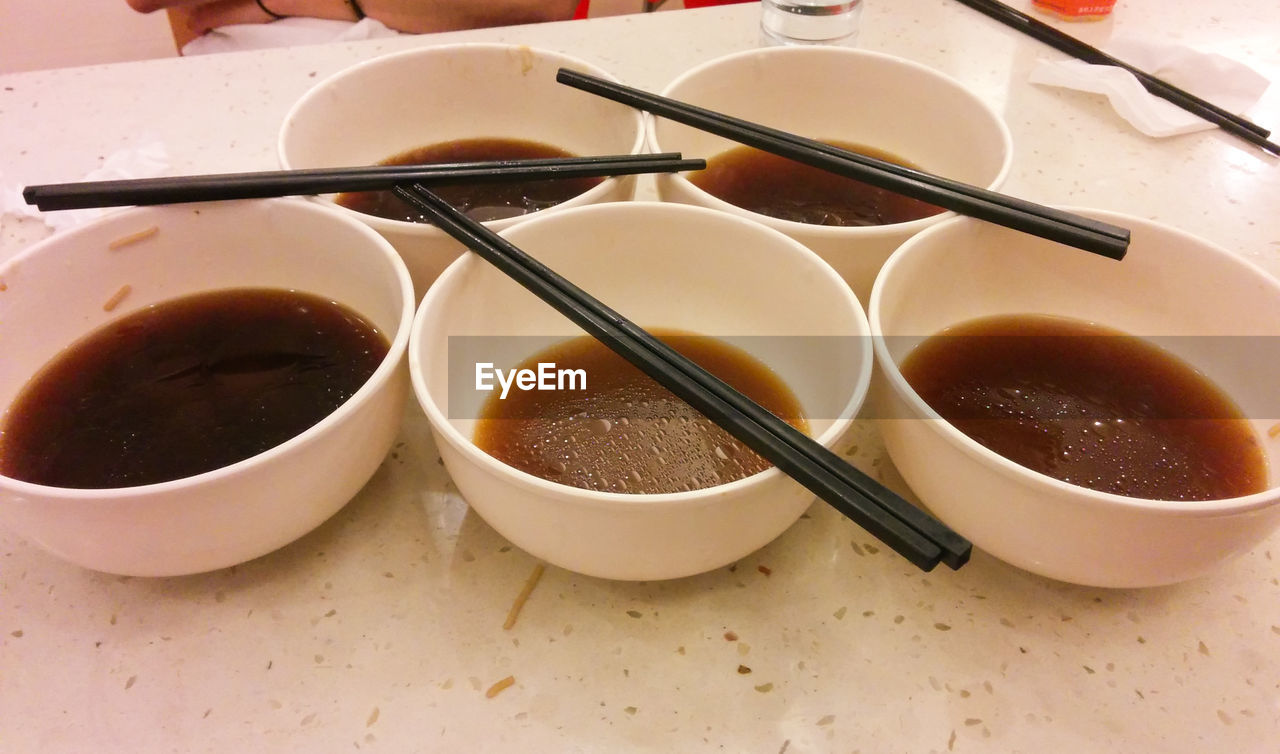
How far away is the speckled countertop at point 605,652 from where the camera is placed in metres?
0.63

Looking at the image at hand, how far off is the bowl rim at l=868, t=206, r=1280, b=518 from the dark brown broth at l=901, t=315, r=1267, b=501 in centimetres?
6

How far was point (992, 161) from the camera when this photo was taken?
1018 millimetres

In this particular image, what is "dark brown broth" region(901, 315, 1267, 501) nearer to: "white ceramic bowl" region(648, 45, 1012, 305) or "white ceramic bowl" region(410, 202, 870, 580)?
"white ceramic bowl" region(410, 202, 870, 580)

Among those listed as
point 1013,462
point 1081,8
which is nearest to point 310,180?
point 1013,462

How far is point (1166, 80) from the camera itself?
1.42 meters

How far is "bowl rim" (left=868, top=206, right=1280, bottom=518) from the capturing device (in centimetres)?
57

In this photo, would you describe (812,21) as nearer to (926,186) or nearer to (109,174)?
(926,186)

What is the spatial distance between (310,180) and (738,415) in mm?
552

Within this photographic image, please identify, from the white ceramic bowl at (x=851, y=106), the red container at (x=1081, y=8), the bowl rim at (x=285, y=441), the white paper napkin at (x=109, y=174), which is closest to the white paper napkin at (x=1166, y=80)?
the red container at (x=1081, y=8)

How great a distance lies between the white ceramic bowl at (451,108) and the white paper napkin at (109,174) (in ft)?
1.13

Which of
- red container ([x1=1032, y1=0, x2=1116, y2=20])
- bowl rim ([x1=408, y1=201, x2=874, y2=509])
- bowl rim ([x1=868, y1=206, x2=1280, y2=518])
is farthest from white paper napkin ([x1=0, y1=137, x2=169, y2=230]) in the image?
red container ([x1=1032, y1=0, x2=1116, y2=20])

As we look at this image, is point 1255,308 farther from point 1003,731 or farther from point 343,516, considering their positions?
point 343,516

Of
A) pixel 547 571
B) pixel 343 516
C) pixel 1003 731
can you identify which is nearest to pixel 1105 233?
pixel 1003 731

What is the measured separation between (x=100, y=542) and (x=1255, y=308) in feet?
3.66
